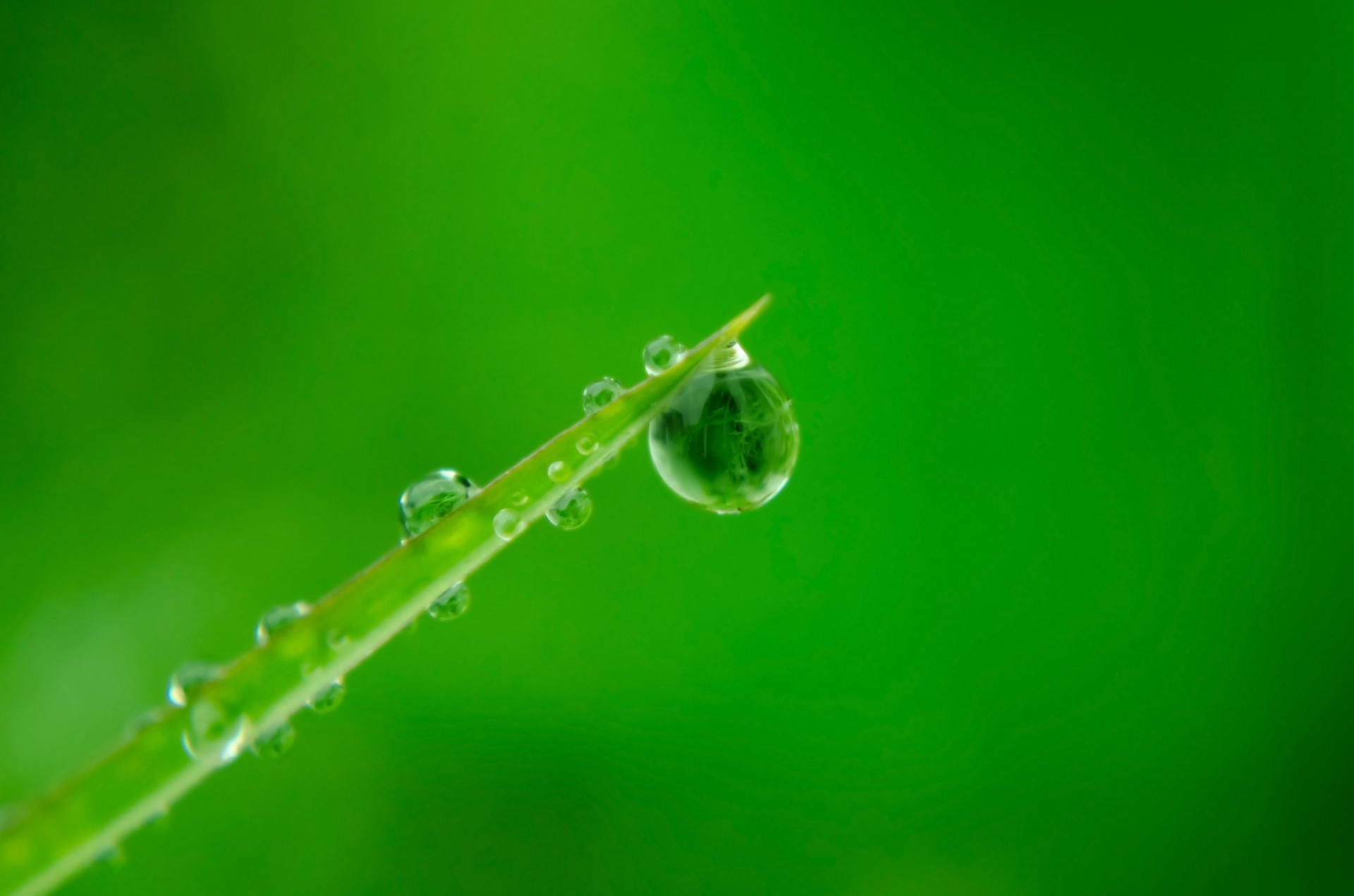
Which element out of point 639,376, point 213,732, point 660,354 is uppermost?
point 639,376

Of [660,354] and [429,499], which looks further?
[660,354]

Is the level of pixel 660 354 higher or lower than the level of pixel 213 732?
higher

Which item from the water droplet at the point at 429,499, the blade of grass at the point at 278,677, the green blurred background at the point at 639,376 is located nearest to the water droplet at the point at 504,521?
the blade of grass at the point at 278,677

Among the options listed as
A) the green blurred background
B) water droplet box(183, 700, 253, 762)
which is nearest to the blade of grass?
water droplet box(183, 700, 253, 762)

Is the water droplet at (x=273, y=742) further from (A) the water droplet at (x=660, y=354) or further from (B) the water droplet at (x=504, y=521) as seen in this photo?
(A) the water droplet at (x=660, y=354)

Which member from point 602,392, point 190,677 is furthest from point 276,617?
point 602,392

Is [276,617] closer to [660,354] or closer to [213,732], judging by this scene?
[213,732]

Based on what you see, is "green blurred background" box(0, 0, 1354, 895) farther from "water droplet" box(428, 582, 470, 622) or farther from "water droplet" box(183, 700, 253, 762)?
"water droplet" box(183, 700, 253, 762)

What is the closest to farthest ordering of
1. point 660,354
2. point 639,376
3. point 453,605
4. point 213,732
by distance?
point 213,732 < point 453,605 < point 660,354 < point 639,376

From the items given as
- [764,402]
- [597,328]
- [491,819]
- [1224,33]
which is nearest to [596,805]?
[491,819]
